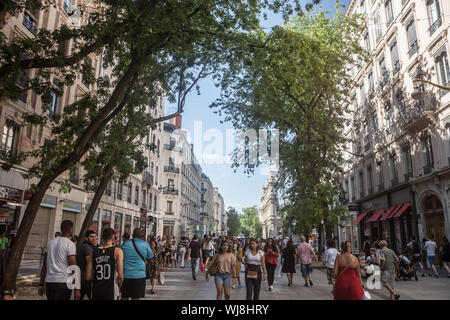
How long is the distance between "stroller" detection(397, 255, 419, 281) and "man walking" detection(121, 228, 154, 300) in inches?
469

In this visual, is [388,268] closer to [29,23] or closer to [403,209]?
[403,209]

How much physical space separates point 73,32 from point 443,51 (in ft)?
58.3

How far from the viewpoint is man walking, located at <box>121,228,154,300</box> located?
6328 mm

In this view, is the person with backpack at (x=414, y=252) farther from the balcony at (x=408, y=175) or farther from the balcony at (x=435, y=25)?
the balcony at (x=435, y=25)

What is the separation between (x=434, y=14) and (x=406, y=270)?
14.2 m

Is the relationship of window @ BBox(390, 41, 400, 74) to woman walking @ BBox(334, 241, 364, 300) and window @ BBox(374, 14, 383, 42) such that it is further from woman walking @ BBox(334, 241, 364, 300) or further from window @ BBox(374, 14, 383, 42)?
woman walking @ BBox(334, 241, 364, 300)

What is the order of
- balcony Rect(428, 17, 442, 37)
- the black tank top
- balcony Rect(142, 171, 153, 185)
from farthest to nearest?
balcony Rect(142, 171, 153, 185), balcony Rect(428, 17, 442, 37), the black tank top

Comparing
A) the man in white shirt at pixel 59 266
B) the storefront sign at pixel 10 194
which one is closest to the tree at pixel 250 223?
the storefront sign at pixel 10 194

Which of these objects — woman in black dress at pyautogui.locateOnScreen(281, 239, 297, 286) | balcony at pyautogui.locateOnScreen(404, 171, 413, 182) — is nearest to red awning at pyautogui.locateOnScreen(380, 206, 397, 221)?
balcony at pyautogui.locateOnScreen(404, 171, 413, 182)

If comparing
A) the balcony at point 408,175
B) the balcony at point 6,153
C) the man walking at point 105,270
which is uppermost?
the balcony at point 408,175

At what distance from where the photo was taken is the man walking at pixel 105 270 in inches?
222

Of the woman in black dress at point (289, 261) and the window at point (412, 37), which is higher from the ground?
the window at point (412, 37)

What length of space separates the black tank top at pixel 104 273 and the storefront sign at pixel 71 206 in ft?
56.4

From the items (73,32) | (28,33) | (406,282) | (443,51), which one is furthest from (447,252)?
(28,33)
